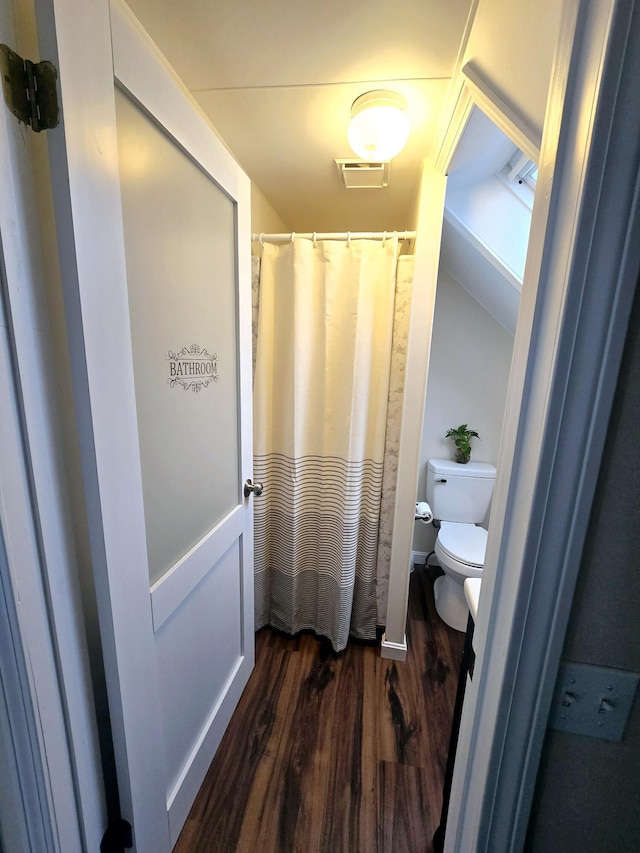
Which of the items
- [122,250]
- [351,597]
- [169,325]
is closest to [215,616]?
[351,597]

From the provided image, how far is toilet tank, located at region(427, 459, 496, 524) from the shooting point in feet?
6.76

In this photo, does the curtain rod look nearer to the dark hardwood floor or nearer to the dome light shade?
the dome light shade

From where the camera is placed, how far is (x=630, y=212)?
357 mm

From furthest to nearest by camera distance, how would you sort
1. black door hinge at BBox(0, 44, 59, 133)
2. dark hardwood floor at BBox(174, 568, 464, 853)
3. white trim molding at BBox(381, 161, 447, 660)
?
1. white trim molding at BBox(381, 161, 447, 660)
2. dark hardwood floor at BBox(174, 568, 464, 853)
3. black door hinge at BBox(0, 44, 59, 133)

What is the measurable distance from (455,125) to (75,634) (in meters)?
1.81

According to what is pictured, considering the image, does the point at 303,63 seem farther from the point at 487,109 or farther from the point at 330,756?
the point at 330,756

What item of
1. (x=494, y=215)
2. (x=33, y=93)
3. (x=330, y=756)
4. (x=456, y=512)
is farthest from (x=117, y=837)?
(x=494, y=215)

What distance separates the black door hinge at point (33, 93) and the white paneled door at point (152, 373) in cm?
2

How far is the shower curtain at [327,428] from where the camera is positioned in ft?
4.88

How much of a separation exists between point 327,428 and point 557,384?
1.24 meters

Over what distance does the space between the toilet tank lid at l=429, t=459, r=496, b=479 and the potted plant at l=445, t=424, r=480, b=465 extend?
0.05 meters

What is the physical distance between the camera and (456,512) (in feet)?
6.91

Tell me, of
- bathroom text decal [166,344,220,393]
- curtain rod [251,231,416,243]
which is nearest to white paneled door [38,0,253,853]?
bathroom text decal [166,344,220,393]

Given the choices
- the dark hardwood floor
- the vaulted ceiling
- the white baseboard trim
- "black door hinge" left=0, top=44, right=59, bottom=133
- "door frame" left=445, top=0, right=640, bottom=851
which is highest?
the vaulted ceiling
